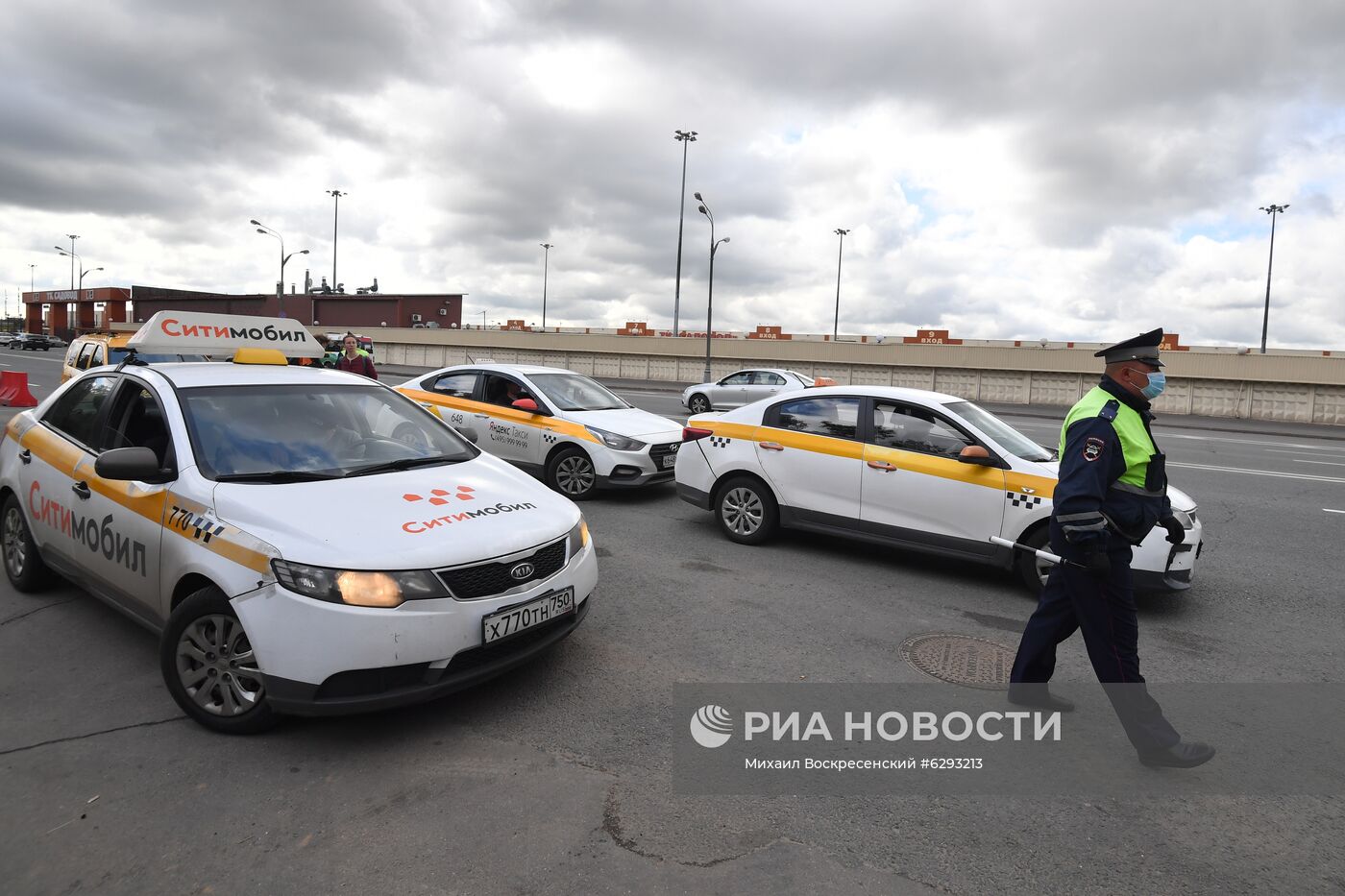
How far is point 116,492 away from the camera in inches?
157

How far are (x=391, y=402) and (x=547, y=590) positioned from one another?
6.47 ft

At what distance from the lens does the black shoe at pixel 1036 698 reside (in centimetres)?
377

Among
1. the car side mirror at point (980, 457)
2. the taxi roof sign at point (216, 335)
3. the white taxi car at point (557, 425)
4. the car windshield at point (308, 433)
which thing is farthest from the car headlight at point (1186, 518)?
the taxi roof sign at point (216, 335)

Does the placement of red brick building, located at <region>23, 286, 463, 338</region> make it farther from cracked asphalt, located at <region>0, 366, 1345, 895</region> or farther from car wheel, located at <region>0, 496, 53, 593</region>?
cracked asphalt, located at <region>0, 366, 1345, 895</region>

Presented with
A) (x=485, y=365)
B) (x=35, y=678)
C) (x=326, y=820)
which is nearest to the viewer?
(x=326, y=820)

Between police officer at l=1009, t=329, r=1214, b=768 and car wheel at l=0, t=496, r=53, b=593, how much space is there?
19.1ft

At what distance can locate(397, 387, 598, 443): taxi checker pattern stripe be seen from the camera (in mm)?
8609

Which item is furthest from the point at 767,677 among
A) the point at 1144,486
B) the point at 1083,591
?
the point at 1144,486

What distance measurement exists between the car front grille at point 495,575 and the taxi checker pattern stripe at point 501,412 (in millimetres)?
4851

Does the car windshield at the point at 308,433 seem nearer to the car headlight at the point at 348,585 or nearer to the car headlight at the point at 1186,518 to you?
the car headlight at the point at 348,585

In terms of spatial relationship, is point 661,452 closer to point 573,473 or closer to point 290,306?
point 573,473

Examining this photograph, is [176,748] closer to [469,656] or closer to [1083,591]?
[469,656]

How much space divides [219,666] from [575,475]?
214 inches

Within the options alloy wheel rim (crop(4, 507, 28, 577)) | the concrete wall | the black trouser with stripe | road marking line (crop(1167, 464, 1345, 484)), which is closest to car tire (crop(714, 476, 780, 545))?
the black trouser with stripe
